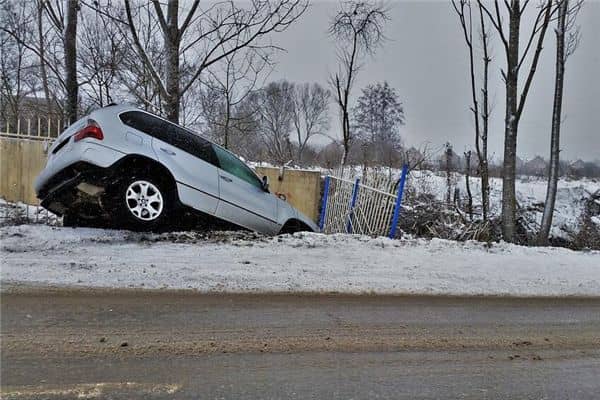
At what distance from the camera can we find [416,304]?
4.38 meters

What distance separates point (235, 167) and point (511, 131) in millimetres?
5655

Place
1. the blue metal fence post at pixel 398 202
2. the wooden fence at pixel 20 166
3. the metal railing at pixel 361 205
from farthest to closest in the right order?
the wooden fence at pixel 20 166
the metal railing at pixel 361 205
the blue metal fence post at pixel 398 202

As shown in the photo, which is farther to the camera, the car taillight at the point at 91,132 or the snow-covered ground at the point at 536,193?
the snow-covered ground at the point at 536,193

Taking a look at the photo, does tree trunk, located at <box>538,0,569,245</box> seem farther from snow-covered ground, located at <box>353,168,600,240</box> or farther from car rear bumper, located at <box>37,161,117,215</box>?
car rear bumper, located at <box>37,161,117,215</box>

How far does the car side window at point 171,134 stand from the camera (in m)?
5.87

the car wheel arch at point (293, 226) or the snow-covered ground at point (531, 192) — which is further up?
the snow-covered ground at point (531, 192)

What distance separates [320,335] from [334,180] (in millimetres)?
7199

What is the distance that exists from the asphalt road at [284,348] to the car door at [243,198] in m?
2.54

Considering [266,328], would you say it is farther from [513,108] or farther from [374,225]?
[513,108]

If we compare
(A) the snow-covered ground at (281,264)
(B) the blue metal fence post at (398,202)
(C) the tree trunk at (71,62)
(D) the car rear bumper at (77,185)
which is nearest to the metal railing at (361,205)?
(B) the blue metal fence post at (398,202)

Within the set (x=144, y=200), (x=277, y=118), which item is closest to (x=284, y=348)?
(x=144, y=200)

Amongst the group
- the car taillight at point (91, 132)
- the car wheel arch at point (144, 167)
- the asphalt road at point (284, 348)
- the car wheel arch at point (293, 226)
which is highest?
the car taillight at point (91, 132)

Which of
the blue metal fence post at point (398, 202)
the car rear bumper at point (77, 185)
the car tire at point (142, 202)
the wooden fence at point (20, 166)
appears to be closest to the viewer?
the car rear bumper at point (77, 185)

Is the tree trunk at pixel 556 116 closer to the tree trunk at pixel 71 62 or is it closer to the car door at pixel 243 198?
the car door at pixel 243 198
